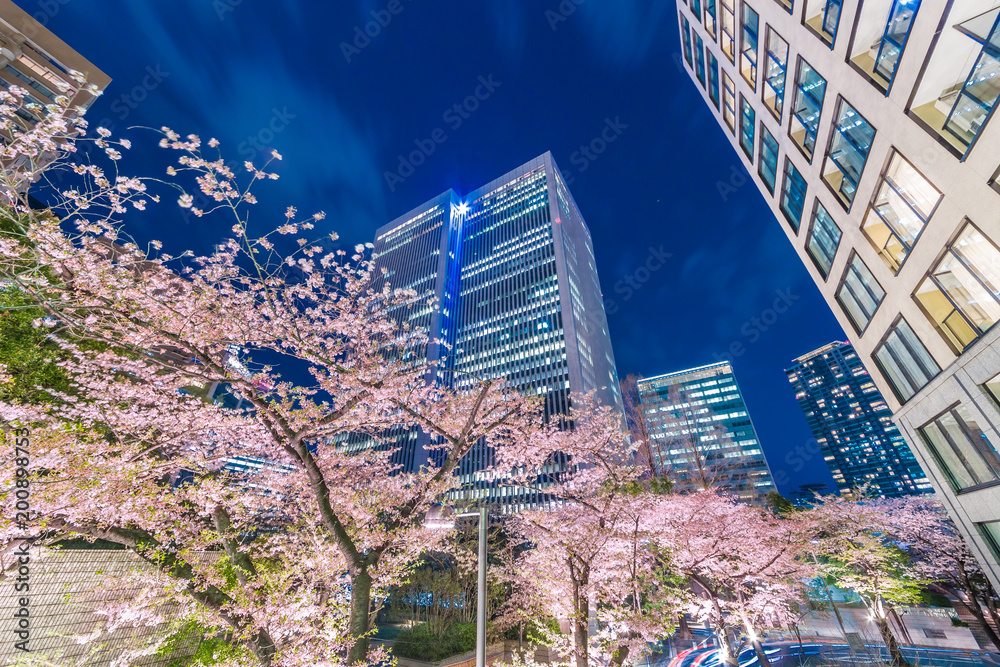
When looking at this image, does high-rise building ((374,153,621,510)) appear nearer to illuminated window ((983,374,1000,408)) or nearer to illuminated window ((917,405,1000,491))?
illuminated window ((917,405,1000,491))

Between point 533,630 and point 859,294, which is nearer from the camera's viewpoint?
point 859,294

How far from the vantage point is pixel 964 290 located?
11.4 meters

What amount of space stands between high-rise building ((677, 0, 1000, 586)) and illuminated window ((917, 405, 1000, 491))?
0.05 metres

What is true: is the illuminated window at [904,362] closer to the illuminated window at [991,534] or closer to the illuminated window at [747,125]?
the illuminated window at [991,534]

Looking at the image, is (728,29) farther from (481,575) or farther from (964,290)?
(481,575)

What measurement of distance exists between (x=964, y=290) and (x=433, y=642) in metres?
26.0

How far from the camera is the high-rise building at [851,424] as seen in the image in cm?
14238

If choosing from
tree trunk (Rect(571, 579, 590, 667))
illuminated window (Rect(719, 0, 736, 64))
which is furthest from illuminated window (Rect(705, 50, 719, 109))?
tree trunk (Rect(571, 579, 590, 667))

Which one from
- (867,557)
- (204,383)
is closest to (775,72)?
(204,383)

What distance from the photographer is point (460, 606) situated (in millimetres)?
24906

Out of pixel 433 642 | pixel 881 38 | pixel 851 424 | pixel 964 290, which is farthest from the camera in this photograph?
pixel 851 424

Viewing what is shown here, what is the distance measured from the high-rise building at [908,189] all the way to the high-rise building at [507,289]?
59.8 meters

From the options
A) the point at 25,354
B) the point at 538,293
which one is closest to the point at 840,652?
the point at 25,354

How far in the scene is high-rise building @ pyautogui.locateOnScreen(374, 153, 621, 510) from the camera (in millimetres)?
85250
